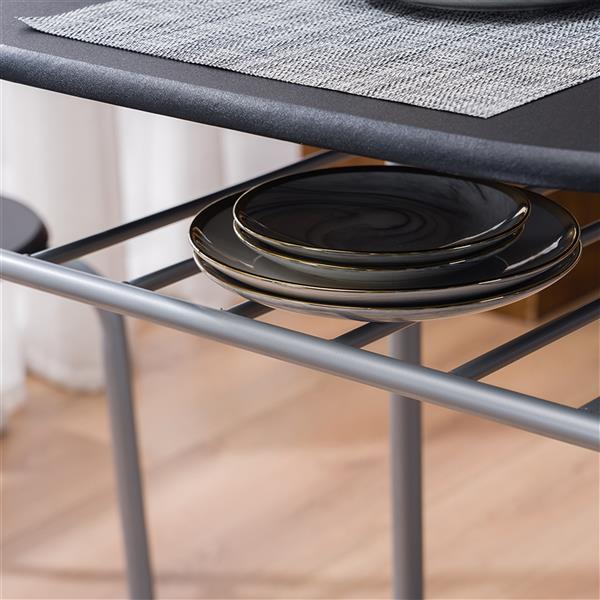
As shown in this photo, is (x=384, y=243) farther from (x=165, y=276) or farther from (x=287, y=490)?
(x=287, y=490)

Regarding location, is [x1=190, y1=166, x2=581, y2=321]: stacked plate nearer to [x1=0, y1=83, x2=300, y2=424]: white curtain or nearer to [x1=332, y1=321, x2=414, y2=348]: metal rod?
[x1=332, y1=321, x2=414, y2=348]: metal rod

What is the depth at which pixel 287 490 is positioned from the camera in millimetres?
1673

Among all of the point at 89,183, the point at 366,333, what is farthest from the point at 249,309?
the point at 89,183

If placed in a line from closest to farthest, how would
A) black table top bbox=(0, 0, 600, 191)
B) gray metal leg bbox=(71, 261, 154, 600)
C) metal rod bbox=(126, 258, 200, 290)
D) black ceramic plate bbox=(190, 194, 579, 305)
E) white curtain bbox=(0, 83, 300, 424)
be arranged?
1. black table top bbox=(0, 0, 600, 191)
2. black ceramic plate bbox=(190, 194, 579, 305)
3. metal rod bbox=(126, 258, 200, 290)
4. gray metal leg bbox=(71, 261, 154, 600)
5. white curtain bbox=(0, 83, 300, 424)

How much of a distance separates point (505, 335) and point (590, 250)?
0.25 metres

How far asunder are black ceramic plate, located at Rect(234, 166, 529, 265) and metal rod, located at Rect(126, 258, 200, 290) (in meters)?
0.09

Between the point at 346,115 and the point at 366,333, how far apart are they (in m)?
0.16

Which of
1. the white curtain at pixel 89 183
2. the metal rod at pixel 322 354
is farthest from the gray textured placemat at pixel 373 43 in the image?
the white curtain at pixel 89 183

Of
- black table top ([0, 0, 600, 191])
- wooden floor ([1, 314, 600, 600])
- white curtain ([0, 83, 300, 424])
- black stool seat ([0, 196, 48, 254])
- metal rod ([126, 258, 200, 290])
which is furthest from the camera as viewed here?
white curtain ([0, 83, 300, 424])

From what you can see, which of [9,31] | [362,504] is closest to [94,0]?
[9,31]

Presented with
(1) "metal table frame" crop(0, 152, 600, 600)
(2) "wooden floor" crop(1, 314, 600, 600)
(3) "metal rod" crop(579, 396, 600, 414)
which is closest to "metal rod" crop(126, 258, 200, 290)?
(1) "metal table frame" crop(0, 152, 600, 600)

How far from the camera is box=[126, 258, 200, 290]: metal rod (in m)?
0.78

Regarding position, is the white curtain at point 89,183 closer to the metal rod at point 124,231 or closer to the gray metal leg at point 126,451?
the gray metal leg at point 126,451

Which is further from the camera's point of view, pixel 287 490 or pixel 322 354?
pixel 287 490
